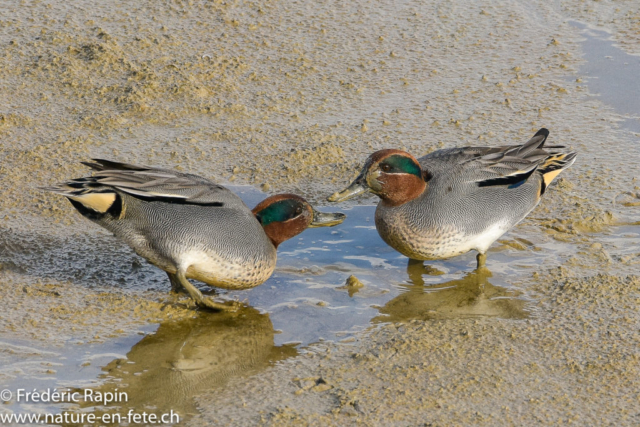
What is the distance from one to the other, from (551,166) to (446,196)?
1010 mm

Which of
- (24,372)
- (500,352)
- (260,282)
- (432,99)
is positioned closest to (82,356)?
(24,372)

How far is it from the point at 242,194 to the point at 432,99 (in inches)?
92.8

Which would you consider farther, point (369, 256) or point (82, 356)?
point (369, 256)

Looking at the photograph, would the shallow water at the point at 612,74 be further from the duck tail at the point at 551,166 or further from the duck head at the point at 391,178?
the duck head at the point at 391,178

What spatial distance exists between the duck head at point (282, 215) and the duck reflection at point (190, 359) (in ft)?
1.79

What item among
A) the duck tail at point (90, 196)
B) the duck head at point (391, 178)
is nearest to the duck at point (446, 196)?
the duck head at point (391, 178)

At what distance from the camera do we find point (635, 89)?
8000mm

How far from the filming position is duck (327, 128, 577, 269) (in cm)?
554

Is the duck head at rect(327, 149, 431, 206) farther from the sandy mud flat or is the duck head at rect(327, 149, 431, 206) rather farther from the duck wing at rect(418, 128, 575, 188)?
the sandy mud flat

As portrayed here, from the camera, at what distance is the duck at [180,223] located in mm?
5012

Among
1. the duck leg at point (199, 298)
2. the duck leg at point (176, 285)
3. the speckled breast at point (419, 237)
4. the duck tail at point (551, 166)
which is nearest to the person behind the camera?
the duck leg at point (199, 298)

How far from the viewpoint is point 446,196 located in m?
5.62

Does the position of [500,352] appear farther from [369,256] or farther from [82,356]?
[82,356]

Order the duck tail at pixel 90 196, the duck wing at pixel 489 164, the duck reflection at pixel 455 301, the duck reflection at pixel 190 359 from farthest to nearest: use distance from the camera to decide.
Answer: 1. the duck wing at pixel 489 164
2. the duck reflection at pixel 455 301
3. the duck tail at pixel 90 196
4. the duck reflection at pixel 190 359
